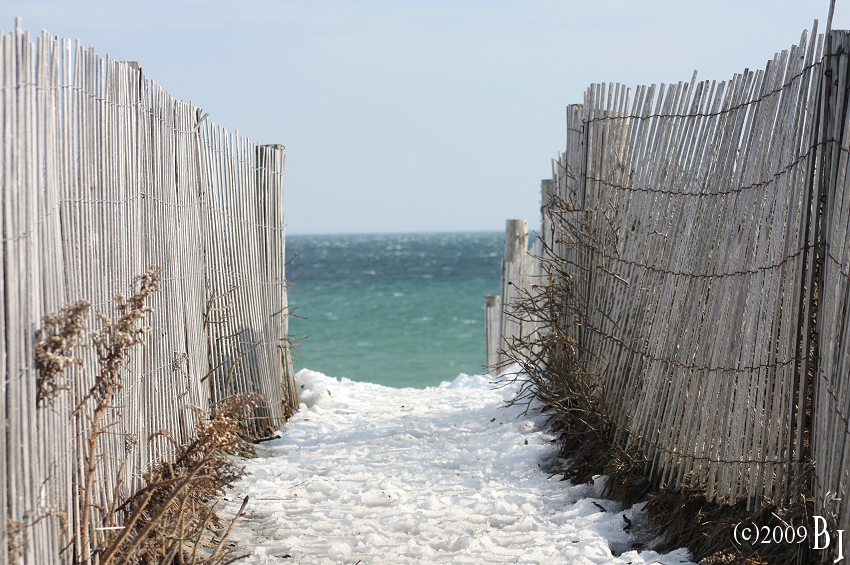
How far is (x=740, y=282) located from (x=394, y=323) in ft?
67.4

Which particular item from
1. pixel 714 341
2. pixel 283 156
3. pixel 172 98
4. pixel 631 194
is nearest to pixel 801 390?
pixel 714 341

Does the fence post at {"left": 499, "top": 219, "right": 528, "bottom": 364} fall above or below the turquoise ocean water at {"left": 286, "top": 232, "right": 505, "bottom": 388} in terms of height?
above

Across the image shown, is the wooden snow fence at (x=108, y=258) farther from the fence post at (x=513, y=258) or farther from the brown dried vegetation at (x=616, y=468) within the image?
the fence post at (x=513, y=258)

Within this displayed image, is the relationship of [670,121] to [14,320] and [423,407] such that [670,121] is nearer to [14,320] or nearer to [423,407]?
[14,320]

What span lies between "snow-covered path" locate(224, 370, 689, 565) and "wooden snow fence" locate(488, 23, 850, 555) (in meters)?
0.53

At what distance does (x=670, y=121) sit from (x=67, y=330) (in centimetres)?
278

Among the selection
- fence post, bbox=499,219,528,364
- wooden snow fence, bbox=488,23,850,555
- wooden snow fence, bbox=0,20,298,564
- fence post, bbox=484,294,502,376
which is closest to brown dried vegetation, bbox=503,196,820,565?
wooden snow fence, bbox=488,23,850,555

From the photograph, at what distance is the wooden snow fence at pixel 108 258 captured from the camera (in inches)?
76.3

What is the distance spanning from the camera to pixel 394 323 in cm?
2328

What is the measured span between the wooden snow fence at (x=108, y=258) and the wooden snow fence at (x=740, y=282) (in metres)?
2.32

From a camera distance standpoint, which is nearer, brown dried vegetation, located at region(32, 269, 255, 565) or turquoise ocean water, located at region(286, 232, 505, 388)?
brown dried vegetation, located at region(32, 269, 255, 565)

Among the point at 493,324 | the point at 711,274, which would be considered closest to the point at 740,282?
the point at 711,274

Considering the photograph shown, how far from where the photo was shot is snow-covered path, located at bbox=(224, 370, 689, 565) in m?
3.21

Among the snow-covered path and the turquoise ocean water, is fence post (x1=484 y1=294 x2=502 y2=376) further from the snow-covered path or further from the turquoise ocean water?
the snow-covered path
